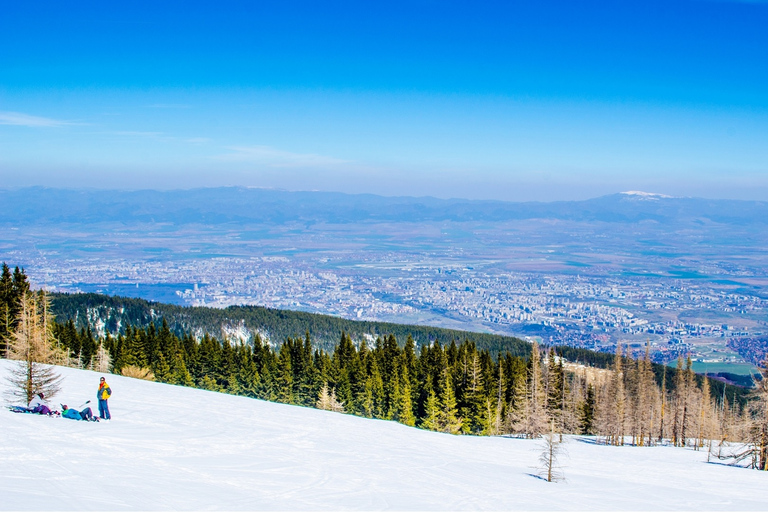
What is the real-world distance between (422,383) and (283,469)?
3701cm

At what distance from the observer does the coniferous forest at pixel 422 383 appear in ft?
154

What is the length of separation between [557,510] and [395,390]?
34208 mm

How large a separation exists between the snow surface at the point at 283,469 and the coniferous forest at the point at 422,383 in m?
18.3

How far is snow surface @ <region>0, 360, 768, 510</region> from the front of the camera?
1325cm

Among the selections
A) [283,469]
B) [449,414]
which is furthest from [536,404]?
[283,469]

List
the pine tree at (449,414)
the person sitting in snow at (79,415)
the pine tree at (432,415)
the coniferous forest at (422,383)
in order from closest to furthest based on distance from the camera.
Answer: the person sitting in snow at (79,415) < the pine tree at (432,415) < the pine tree at (449,414) < the coniferous forest at (422,383)

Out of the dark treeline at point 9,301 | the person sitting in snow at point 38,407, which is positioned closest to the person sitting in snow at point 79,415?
the person sitting in snow at point 38,407

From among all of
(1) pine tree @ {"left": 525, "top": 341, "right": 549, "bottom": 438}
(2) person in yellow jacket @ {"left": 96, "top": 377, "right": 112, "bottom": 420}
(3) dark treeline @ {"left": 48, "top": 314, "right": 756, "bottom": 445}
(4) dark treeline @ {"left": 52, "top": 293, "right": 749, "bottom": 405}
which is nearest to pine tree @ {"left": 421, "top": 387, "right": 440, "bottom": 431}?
(3) dark treeline @ {"left": 48, "top": 314, "right": 756, "bottom": 445}

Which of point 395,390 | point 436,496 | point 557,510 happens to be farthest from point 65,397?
point 395,390

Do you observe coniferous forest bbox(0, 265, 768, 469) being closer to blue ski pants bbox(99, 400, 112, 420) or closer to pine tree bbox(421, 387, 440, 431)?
pine tree bbox(421, 387, 440, 431)

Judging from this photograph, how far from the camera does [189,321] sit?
349 ft

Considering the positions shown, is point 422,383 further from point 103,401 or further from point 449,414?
point 103,401

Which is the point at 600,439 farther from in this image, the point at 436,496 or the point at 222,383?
the point at 436,496

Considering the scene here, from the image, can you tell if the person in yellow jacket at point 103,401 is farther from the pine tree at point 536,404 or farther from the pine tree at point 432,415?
the pine tree at point 536,404
